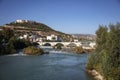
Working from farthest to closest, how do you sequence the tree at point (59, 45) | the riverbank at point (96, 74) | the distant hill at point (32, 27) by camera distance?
the distant hill at point (32, 27)
the tree at point (59, 45)
the riverbank at point (96, 74)

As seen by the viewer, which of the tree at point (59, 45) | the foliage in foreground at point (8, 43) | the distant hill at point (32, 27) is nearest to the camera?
the foliage in foreground at point (8, 43)

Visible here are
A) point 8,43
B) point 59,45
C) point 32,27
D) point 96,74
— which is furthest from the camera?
point 32,27

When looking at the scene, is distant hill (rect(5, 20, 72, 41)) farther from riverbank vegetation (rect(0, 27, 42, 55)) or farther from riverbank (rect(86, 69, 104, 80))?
riverbank (rect(86, 69, 104, 80))

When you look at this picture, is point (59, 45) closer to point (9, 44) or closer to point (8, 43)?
point (8, 43)

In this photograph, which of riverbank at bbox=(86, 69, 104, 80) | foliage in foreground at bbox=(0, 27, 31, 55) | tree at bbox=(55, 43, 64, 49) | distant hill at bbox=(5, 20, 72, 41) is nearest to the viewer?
riverbank at bbox=(86, 69, 104, 80)

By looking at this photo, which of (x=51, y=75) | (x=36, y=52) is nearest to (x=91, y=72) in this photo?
(x=51, y=75)

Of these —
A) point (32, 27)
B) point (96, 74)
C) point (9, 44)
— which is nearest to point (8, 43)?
point (9, 44)

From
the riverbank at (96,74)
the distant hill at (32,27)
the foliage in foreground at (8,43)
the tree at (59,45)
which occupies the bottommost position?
the riverbank at (96,74)

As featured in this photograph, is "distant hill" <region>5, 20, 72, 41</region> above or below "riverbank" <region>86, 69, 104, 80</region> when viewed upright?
above

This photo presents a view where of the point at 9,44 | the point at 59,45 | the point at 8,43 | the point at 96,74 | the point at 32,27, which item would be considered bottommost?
the point at 96,74

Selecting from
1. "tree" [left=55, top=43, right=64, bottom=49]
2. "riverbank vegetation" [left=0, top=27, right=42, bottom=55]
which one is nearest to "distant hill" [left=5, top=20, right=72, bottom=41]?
"tree" [left=55, top=43, right=64, bottom=49]

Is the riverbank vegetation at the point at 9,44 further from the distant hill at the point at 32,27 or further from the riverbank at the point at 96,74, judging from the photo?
the distant hill at the point at 32,27

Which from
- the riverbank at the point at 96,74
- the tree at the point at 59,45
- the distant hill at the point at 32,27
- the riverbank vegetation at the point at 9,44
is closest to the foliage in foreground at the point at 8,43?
the riverbank vegetation at the point at 9,44

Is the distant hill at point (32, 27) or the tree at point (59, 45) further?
the distant hill at point (32, 27)
